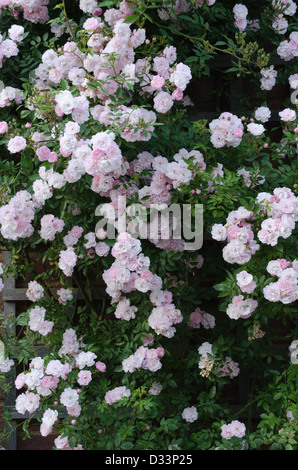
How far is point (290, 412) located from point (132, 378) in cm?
64

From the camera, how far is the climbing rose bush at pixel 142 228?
2.52 metres

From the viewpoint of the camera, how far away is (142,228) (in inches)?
102

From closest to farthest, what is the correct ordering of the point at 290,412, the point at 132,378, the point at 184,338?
the point at 290,412 → the point at 132,378 → the point at 184,338

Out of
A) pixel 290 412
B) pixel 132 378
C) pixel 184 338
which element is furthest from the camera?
pixel 184 338

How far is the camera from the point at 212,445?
2811 mm

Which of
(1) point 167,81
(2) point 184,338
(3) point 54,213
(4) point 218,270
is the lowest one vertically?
(2) point 184,338

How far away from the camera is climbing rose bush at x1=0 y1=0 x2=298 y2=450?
2520 mm

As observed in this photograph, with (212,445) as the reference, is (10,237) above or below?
above

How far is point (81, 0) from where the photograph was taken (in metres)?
2.82

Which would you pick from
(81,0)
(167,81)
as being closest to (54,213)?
(167,81)
